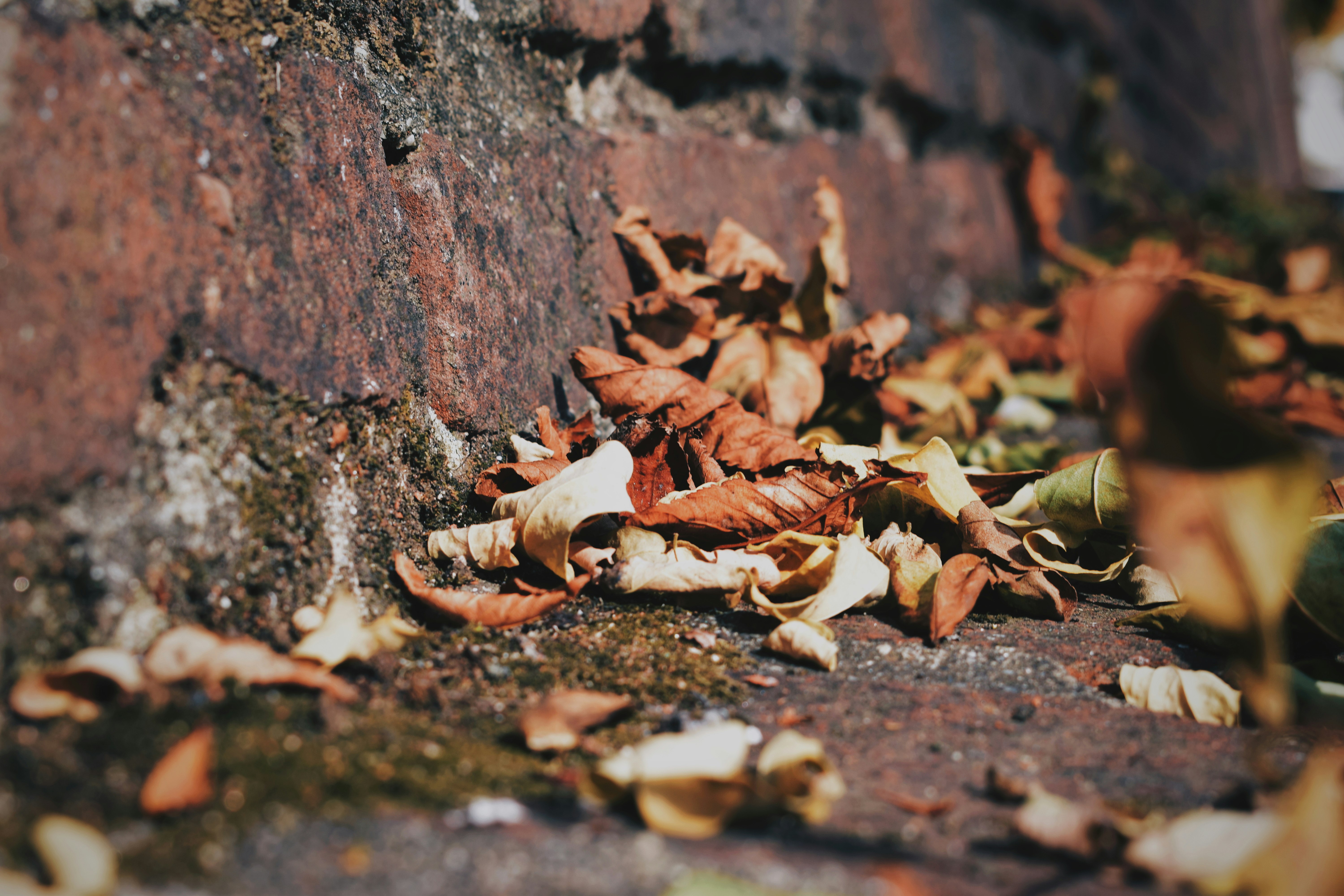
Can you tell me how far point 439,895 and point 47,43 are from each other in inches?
25.7

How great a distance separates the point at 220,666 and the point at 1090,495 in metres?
0.92

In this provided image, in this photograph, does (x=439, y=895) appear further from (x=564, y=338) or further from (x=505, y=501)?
(x=564, y=338)

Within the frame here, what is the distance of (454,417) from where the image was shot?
1.10 m

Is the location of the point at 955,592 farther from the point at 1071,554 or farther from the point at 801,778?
the point at 801,778

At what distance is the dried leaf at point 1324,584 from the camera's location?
0.89 meters

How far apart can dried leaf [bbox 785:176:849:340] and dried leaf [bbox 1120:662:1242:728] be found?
0.83 metres

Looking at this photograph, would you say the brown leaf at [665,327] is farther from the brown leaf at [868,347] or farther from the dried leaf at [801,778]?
the dried leaf at [801,778]

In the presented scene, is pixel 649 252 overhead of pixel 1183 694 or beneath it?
overhead

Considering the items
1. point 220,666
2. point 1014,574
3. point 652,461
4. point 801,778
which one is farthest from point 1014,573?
point 220,666

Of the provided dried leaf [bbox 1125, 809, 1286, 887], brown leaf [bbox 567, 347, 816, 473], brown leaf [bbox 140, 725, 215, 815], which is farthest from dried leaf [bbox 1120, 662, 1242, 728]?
brown leaf [bbox 140, 725, 215, 815]

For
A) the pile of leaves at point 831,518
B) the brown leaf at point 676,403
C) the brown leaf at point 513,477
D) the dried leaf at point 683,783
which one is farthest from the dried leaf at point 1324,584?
the brown leaf at point 513,477

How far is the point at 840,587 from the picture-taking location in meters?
0.97

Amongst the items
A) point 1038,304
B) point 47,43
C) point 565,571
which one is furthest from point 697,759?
point 1038,304

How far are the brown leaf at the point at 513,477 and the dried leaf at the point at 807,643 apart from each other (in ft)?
1.07
